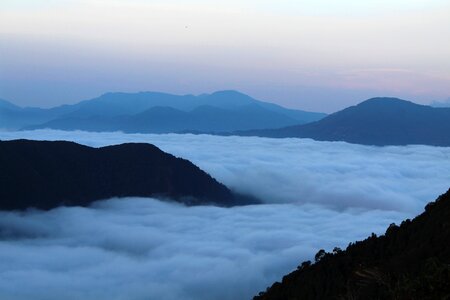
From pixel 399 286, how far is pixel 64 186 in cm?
14126

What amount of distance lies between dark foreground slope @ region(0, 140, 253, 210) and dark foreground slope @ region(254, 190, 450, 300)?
107 m

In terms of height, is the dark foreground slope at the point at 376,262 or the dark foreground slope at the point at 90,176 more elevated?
the dark foreground slope at the point at 90,176

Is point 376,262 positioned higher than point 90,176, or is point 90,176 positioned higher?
point 90,176

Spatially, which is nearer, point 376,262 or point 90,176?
point 376,262

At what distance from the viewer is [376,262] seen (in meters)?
44.0

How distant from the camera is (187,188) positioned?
17675 centimetres

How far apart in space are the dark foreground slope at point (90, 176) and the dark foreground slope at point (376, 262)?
351 ft

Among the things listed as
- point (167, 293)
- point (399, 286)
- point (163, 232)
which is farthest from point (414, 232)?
point (163, 232)

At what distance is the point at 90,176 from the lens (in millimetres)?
163250

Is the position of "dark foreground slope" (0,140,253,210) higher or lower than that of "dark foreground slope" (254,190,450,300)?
higher

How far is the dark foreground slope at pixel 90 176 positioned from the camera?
146500mm

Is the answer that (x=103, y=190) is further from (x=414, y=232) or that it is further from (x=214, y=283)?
(x=414, y=232)

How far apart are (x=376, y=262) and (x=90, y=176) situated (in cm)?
12816

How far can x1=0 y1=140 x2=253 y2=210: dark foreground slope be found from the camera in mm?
146500
